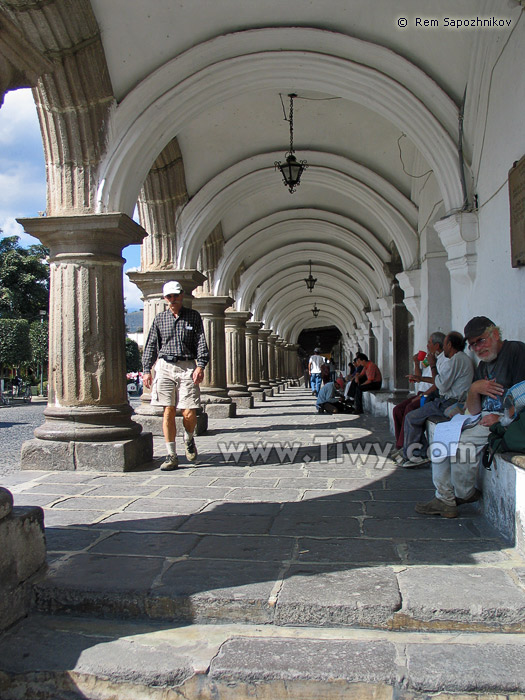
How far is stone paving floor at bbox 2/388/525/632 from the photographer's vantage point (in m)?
2.29

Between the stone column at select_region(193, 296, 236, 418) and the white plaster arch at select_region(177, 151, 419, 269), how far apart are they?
2117mm

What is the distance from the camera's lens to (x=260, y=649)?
2.10m

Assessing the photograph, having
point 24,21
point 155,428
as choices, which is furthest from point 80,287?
point 155,428

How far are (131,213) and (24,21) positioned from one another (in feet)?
5.73

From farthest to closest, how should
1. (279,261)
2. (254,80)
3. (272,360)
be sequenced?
(272,360) → (279,261) → (254,80)

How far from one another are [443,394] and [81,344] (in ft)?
9.67

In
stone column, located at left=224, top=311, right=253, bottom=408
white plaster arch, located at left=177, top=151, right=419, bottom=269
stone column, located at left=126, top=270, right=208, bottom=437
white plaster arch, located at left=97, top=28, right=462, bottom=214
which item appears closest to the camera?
white plaster arch, located at left=97, top=28, right=462, bottom=214

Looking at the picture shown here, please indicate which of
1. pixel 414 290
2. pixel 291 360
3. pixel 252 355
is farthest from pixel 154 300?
pixel 291 360

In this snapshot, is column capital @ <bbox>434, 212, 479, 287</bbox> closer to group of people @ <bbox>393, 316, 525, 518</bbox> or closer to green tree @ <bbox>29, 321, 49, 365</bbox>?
group of people @ <bbox>393, 316, 525, 518</bbox>

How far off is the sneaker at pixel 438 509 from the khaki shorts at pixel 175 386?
7.55 ft

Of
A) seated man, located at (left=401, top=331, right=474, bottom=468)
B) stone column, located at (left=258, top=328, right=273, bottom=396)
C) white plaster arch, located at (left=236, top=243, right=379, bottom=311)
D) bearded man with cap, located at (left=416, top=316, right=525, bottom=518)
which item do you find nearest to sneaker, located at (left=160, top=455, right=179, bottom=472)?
seated man, located at (left=401, top=331, right=474, bottom=468)

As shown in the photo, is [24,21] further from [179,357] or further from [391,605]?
[391,605]

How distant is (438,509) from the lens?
3.45 metres

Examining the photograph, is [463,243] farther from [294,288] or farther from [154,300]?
[294,288]
